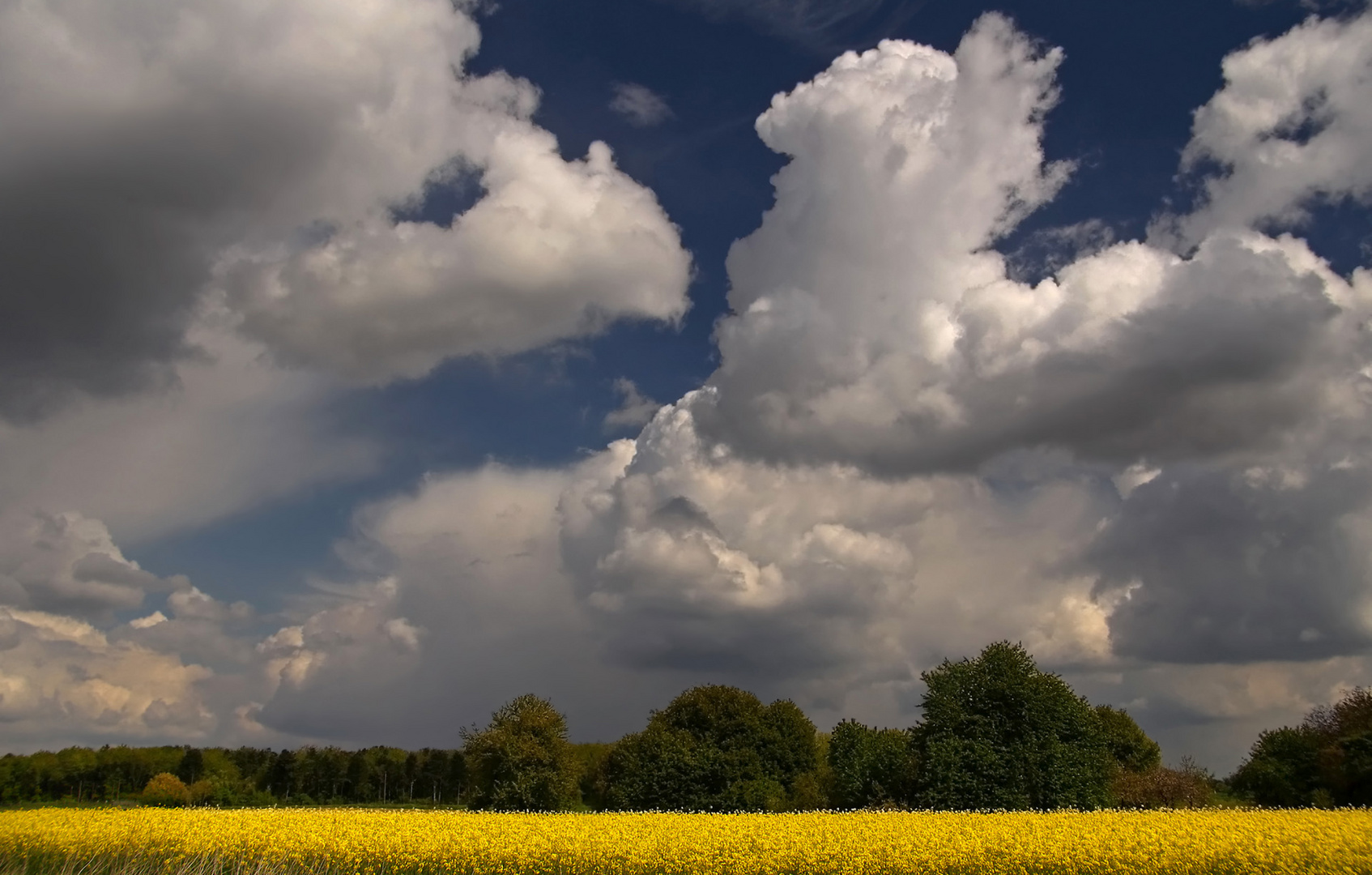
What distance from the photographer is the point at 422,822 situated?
3703cm

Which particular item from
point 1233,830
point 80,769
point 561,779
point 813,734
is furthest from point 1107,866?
point 80,769

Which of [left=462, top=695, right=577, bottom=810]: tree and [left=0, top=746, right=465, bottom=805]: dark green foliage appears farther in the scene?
[left=0, top=746, right=465, bottom=805]: dark green foliage

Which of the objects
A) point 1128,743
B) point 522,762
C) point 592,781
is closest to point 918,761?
point 522,762

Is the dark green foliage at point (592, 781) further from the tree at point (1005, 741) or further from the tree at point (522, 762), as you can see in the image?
the tree at point (1005, 741)

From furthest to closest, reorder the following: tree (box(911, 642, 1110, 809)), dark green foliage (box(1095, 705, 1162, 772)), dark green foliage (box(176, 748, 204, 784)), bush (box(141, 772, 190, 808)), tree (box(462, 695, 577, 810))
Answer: dark green foliage (box(176, 748, 204, 784)) → bush (box(141, 772, 190, 808)) → dark green foliage (box(1095, 705, 1162, 772)) → tree (box(462, 695, 577, 810)) → tree (box(911, 642, 1110, 809))

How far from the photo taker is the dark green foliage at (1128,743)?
92.5 metres

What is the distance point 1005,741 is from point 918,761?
17.6ft

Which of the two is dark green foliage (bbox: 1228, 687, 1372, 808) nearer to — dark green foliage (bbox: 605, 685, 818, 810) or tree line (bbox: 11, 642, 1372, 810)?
tree line (bbox: 11, 642, 1372, 810)

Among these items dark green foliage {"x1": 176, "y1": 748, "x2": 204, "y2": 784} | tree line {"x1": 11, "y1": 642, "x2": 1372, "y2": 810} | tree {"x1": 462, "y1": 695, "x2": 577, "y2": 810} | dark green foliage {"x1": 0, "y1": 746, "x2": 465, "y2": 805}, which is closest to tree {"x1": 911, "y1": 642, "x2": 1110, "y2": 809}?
tree line {"x1": 11, "y1": 642, "x2": 1372, "y2": 810}

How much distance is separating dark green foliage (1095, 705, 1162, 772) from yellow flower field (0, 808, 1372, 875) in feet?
198

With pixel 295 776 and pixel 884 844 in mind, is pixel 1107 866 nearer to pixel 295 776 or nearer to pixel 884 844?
pixel 884 844

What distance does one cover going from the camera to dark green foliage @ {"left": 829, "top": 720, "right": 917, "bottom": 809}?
194 feet

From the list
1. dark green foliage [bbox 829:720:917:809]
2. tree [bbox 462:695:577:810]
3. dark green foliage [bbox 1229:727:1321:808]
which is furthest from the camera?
tree [bbox 462:695:577:810]

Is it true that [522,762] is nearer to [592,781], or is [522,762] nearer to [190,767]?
[592,781]
